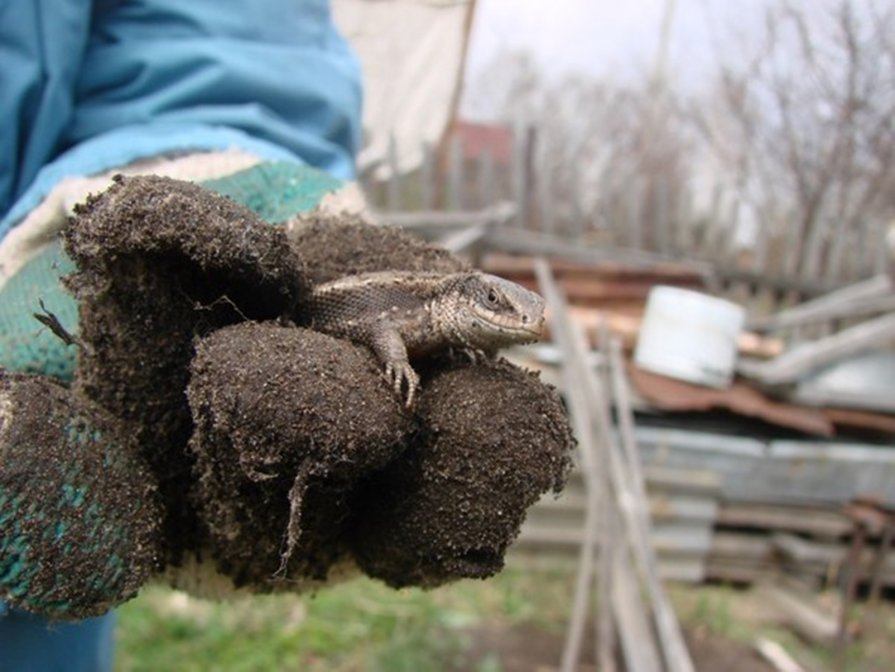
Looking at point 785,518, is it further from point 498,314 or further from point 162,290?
point 162,290

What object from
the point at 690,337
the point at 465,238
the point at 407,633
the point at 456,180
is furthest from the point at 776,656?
the point at 456,180

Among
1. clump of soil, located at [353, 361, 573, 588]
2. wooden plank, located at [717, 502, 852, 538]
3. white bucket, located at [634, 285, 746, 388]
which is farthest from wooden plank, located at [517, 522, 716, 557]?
clump of soil, located at [353, 361, 573, 588]

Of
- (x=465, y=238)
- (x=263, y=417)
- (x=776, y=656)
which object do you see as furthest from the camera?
(x=465, y=238)

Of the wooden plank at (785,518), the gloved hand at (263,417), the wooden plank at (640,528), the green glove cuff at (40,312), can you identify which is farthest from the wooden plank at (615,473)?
the green glove cuff at (40,312)

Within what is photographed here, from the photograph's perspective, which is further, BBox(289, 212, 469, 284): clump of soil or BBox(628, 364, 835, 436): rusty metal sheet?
BBox(628, 364, 835, 436): rusty metal sheet

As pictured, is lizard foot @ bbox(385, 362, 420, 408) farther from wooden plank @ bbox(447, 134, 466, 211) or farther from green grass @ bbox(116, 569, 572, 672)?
wooden plank @ bbox(447, 134, 466, 211)

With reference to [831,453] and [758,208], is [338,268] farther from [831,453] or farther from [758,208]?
[758,208]
